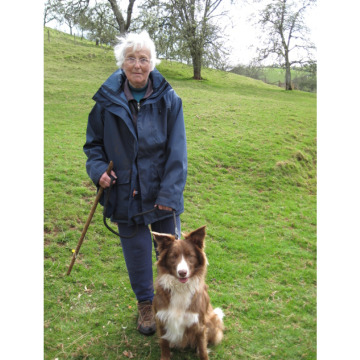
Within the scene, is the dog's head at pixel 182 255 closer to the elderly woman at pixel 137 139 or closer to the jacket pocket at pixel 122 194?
the elderly woman at pixel 137 139

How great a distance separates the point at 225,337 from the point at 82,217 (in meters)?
3.61

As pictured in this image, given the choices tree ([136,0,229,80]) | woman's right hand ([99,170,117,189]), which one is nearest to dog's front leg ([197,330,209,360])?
woman's right hand ([99,170,117,189])

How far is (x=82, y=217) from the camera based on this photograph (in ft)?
20.3

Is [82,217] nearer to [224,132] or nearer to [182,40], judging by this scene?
[224,132]

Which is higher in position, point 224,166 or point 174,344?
point 224,166

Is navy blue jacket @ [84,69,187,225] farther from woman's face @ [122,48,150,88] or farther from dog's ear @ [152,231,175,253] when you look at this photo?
dog's ear @ [152,231,175,253]

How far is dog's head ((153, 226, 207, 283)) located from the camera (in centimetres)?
294

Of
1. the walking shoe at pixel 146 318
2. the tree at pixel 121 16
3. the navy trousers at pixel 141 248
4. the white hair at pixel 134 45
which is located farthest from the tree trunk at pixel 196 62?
the walking shoe at pixel 146 318

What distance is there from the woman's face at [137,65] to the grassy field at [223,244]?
278 centimetres

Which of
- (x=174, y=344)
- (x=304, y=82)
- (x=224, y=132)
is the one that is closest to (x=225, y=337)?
(x=174, y=344)

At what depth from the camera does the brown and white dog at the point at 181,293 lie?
298cm

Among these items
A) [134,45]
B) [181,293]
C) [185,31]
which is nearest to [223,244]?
[181,293]

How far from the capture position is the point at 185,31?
72.1 feet

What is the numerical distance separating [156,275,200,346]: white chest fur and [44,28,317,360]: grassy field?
0.54m
